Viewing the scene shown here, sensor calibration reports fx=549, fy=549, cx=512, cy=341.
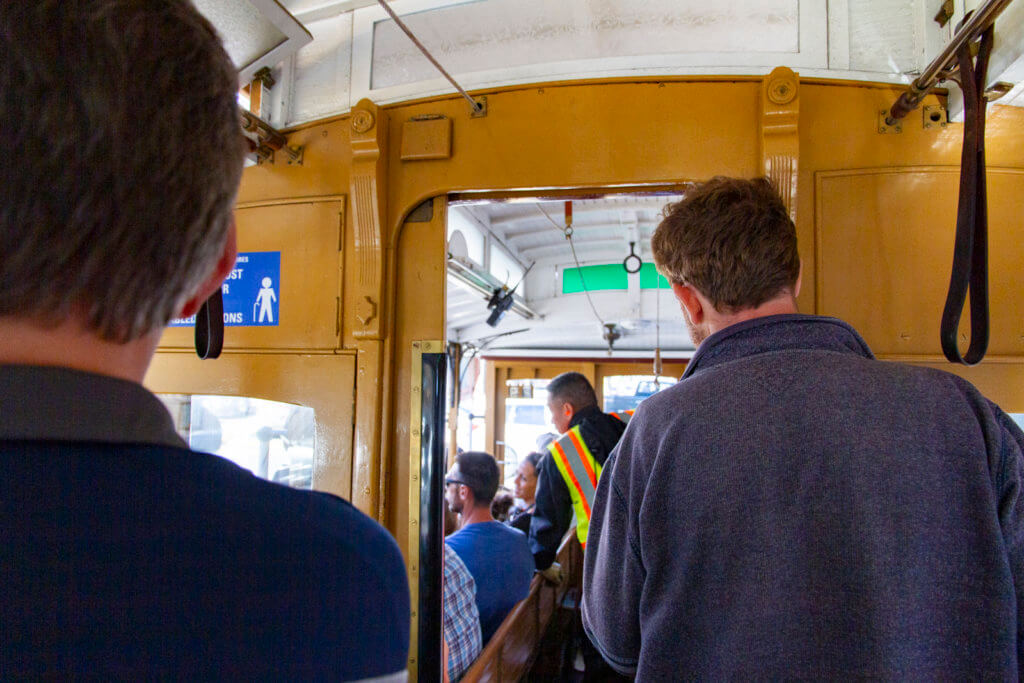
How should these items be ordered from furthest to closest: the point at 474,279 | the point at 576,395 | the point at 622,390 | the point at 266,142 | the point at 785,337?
the point at 622,390, the point at 474,279, the point at 576,395, the point at 266,142, the point at 785,337

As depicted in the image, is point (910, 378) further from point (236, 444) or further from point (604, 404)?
point (604, 404)

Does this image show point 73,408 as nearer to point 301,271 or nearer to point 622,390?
point 301,271

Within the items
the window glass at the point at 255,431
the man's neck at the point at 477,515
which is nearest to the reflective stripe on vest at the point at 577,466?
the man's neck at the point at 477,515

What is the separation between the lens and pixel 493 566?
275 centimetres

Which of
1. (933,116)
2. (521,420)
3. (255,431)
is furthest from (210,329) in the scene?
(521,420)

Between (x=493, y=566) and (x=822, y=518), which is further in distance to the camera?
(x=493, y=566)

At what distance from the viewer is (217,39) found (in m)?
0.53

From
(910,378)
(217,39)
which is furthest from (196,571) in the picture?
(910,378)

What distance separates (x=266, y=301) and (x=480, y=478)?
1449 millimetres

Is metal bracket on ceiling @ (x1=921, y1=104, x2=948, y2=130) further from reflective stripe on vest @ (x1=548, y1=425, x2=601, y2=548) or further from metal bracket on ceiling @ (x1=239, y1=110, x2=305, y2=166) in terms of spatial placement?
metal bracket on ceiling @ (x1=239, y1=110, x2=305, y2=166)

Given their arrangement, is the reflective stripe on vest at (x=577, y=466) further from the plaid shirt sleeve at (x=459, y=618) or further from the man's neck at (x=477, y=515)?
the plaid shirt sleeve at (x=459, y=618)

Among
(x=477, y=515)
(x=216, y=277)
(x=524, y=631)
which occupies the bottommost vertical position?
(x=524, y=631)

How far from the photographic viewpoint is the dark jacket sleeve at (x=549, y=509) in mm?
3115

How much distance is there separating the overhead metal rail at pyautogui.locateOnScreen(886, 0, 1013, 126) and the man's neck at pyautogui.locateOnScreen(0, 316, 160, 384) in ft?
5.93
